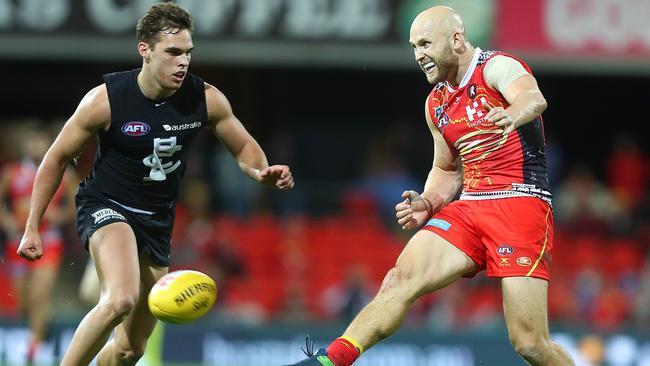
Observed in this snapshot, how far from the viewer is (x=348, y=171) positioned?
728 inches

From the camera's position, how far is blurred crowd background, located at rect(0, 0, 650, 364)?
45.8ft

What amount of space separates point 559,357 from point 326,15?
7616mm

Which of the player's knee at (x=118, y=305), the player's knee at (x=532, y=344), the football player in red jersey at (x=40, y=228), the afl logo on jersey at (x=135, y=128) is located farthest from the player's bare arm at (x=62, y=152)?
the football player in red jersey at (x=40, y=228)

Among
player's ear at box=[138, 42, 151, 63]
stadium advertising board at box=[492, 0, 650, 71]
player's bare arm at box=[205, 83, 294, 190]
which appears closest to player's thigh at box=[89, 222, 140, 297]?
player's bare arm at box=[205, 83, 294, 190]

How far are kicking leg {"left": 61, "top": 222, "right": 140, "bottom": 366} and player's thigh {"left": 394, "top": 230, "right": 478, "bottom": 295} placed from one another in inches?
58.5

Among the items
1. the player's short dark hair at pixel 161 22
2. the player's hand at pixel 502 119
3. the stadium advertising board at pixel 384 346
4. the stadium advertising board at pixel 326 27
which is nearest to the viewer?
the player's hand at pixel 502 119

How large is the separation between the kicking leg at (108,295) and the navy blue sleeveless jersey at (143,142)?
0.39 metres

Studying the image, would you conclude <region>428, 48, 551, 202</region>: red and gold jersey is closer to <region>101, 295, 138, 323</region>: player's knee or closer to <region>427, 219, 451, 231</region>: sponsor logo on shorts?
<region>427, 219, 451, 231</region>: sponsor logo on shorts

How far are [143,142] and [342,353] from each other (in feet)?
5.73

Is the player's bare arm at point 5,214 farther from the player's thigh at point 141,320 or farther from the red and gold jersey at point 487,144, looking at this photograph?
the red and gold jersey at point 487,144

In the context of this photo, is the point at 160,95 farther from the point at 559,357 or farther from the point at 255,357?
the point at 255,357

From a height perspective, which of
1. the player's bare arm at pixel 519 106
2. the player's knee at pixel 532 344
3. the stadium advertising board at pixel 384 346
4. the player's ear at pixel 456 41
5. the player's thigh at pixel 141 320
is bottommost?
the stadium advertising board at pixel 384 346

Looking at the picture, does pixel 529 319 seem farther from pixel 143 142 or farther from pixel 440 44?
pixel 143 142

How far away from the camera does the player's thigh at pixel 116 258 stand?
21.8 ft
